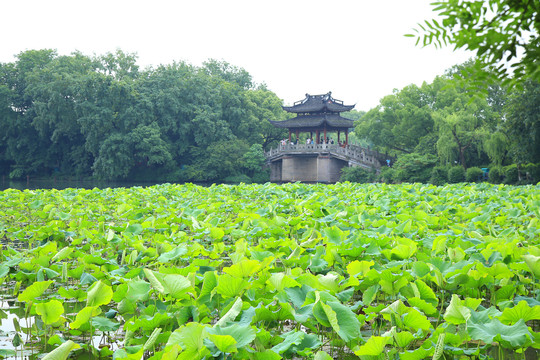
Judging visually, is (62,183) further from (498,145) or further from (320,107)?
(498,145)

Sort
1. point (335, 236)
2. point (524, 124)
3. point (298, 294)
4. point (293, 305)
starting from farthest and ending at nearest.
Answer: point (524, 124)
point (335, 236)
point (293, 305)
point (298, 294)

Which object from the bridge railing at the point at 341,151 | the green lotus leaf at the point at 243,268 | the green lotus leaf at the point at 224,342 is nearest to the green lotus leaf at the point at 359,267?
the green lotus leaf at the point at 243,268

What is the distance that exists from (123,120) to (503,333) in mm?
26356

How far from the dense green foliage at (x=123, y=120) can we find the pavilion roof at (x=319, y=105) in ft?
6.84

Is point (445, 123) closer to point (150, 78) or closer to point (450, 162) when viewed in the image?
point (450, 162)

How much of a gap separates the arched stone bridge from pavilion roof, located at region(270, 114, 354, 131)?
156 centimetres

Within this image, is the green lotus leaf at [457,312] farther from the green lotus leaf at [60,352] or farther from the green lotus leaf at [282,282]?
the green lotus leaf at [60,352]

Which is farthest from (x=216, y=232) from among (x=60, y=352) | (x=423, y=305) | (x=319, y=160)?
(x=319, y=160)

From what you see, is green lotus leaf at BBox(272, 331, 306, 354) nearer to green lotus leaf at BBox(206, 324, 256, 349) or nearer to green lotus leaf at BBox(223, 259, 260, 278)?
green lotus leaf at BBox(206, 324, 256, 349)

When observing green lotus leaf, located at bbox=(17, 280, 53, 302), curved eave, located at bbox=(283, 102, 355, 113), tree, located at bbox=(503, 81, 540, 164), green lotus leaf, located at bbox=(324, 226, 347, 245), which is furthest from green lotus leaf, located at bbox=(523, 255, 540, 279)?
curved eave, located at bbox=(283, 102, 355, 113)

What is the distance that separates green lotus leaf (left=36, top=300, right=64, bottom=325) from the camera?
5.90 ft

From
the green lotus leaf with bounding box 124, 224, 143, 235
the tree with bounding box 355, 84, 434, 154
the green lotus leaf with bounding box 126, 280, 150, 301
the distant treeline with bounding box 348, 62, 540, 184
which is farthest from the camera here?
the tree with bounding box 355, 84, 434, 154

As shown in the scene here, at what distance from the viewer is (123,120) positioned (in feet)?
85.4

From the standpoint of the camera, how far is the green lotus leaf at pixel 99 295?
6.12ft
